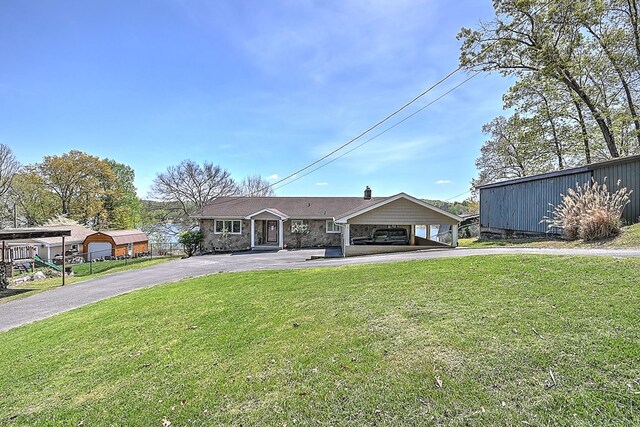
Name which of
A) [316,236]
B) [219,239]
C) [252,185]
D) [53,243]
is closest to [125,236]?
[53,243]

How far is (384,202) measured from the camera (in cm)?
1638

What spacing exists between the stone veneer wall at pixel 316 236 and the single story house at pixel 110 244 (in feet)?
59.6

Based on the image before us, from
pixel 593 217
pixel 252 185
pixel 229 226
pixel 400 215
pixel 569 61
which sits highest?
pixel 569 61

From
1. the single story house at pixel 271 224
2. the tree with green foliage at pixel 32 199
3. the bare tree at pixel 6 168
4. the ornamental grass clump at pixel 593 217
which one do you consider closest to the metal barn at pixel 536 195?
the ornamental grass clump at pixel 593 217

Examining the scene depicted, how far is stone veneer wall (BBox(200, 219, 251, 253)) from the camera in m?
23.9

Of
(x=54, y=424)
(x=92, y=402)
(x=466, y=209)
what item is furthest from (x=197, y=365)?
(x=466, y=209)

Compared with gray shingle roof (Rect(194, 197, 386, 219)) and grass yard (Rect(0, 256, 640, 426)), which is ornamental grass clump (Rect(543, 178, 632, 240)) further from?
gray shingle roof (Rect(194, 197, 386, 219))

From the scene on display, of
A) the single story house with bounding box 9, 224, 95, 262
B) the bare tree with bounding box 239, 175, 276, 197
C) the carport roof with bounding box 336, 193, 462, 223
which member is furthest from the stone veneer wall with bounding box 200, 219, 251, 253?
the bare tree with bounding box 239, 175, 276, 197

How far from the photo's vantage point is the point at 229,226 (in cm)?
2412

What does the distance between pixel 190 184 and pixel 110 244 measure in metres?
11.7

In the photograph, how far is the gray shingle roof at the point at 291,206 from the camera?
2412 cm

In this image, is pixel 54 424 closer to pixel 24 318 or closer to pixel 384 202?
pixel 24 318

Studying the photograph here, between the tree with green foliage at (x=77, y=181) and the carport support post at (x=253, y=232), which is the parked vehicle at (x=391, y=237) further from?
the tree with green foliage at (x=77, y=181)

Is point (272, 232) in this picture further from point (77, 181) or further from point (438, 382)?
point (77, 181)
